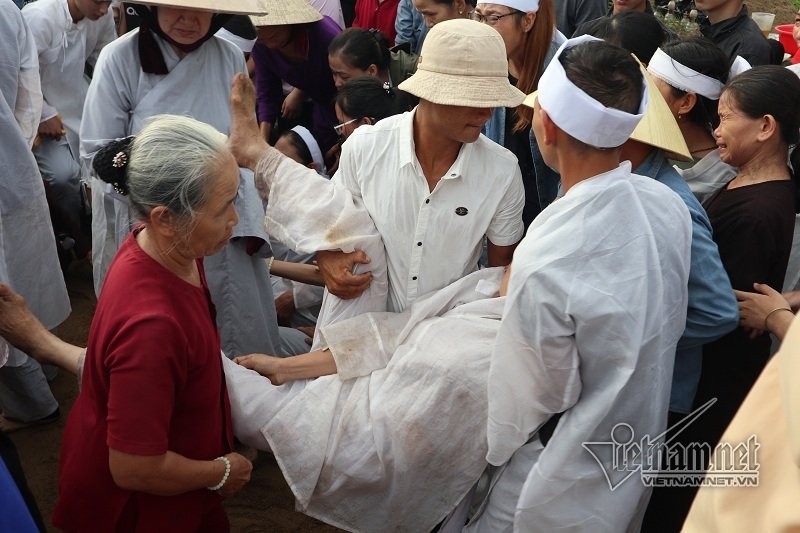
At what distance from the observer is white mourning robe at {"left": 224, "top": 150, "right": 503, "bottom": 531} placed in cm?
214

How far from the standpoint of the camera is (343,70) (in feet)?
13.0

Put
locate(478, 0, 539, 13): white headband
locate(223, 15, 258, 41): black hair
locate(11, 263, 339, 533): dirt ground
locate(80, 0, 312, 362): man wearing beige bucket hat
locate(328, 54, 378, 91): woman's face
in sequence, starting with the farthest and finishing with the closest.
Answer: locate(223, 15, 258, 41): black hair < locate(328, 54, 378, 91): woman's face < locate(478, 0, 539, 13): white headband < locate(11, 263, 339, 533): dirt ground < locate(80, 0, 312, 362): man wearing beige bucket hat

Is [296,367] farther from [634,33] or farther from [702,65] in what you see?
[634,33]

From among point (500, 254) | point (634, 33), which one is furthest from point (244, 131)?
point (634, 33)

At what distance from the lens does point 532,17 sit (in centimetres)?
328

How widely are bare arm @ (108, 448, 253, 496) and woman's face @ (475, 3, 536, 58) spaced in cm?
206

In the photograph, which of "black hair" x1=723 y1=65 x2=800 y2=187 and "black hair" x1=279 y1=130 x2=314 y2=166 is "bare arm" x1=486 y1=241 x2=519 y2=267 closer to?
"black hair" x1=723 y1=65 x2=800 y2=187

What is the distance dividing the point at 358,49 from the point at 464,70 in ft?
5.42

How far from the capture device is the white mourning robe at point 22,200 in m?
3.14

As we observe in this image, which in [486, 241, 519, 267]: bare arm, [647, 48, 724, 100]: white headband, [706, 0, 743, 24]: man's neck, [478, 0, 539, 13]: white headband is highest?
[478, 0, 539, 13]: white headband

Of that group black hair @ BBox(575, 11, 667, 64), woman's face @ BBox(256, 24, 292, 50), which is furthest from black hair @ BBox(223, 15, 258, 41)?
black hair @ BBox(575, 11, 667, 64)

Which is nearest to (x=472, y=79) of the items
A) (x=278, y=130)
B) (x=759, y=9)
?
(x=278, y=130)

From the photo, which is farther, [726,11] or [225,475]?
[726,11]

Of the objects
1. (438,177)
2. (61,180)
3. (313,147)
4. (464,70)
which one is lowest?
(61,180)
